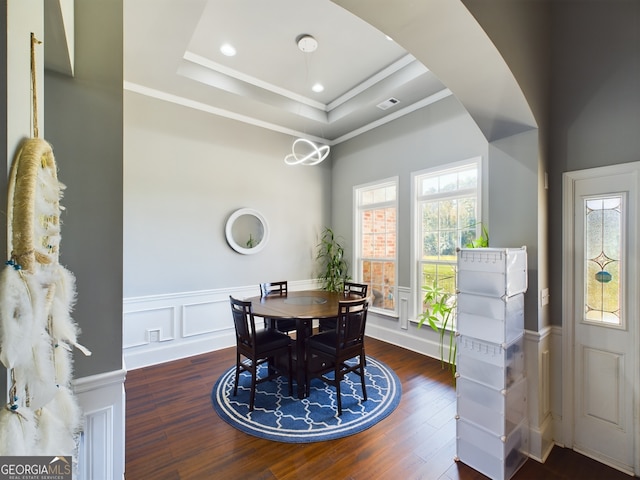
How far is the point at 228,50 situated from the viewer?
3.22 meters

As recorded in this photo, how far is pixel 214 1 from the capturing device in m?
2.55

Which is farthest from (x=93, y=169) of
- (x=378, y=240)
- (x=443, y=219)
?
(x=378, y=240)

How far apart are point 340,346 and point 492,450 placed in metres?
1.29

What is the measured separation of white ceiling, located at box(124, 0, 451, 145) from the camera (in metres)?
2.60

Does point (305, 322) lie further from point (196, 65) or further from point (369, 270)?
point (196, 65)

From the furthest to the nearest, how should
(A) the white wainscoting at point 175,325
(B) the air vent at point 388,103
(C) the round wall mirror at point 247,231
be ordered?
(C) the round wall mirror at point 247,231, (B) the air vent at point 388,103, (A) the white wainscoting at point 175,325

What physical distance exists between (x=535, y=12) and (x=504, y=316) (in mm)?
2235

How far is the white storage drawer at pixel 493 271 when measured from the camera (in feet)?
6.25

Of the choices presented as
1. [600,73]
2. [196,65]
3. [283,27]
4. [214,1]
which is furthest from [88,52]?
[600,73]

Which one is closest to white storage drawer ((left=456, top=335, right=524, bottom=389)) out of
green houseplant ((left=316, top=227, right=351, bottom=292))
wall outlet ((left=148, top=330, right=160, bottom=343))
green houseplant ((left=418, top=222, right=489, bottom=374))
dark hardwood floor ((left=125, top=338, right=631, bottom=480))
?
dark hardwood floor ((left=125, top=338, right=631, bottom=480))

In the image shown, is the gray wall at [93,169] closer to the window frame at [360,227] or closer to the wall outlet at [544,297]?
the wall outlet at [544,297]

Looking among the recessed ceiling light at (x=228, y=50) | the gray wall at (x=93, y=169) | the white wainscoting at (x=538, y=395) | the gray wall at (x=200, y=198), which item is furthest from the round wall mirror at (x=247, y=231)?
the white wainscoting at (x=538, y=395)

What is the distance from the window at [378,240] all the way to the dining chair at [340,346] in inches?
67.3

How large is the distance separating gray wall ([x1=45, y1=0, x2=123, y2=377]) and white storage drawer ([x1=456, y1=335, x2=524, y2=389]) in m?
2.21
